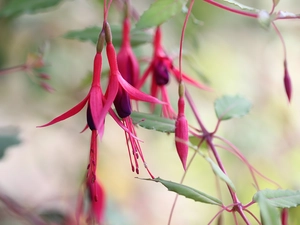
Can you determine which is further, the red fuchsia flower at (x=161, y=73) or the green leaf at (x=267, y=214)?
the red fuchsia flower at (x=161, y=73)

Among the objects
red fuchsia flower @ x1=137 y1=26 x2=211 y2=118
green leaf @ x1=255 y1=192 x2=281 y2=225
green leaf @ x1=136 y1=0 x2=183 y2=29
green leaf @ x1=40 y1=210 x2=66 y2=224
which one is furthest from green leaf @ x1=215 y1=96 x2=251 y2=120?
green leaf @ x1=40 y1=210 x2=66 y2=224

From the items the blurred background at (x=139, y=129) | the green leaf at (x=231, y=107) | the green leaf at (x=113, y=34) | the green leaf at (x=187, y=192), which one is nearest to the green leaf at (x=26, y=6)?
the green leaf at (x=113, y=34)

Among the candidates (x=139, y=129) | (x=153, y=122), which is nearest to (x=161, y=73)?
(x=153, y=122)

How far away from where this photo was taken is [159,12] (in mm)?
578

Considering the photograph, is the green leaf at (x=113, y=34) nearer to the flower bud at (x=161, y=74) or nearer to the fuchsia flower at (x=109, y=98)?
the flower bud at (x=161, y=74)

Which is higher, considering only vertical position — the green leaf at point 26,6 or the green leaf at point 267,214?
the green leaf at point 26,6

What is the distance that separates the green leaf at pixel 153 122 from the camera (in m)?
0.52

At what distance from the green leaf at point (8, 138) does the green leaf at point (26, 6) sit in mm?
258

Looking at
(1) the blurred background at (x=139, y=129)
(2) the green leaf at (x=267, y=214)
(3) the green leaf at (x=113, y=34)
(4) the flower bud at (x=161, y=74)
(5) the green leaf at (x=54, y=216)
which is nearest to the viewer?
(2) the green leaf at (x=267, y=214)

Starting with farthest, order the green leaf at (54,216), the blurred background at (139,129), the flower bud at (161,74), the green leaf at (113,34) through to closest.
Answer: the blurred background at (139,129) < the green leaf at (54,216) < the green leaf at (113,34) < the flower bud at (161,74)

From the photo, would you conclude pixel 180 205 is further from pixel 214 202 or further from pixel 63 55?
pixel 214 202

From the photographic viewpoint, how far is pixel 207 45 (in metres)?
1.78

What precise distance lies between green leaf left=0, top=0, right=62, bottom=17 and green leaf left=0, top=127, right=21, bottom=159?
26cm

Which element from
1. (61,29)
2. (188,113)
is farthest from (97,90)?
(61,29)
